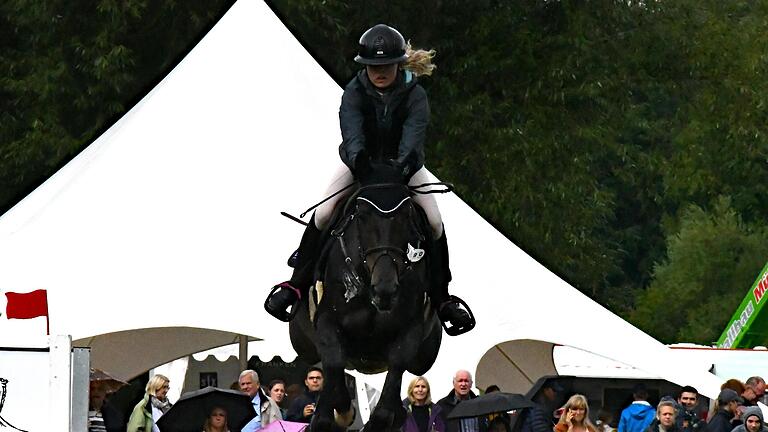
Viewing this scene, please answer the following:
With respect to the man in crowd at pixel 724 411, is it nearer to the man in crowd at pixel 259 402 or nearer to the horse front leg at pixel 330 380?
the man in crowd at pixel 259 402

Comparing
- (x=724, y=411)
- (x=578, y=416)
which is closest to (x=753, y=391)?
(x=724, y=411)

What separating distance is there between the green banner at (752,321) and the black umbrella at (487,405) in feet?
42.1

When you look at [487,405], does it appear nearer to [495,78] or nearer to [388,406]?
[388,406]

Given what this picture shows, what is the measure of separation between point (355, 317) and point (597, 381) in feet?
46.0

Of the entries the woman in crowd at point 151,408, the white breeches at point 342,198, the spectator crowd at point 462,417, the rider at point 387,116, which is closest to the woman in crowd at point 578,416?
the spectator crowd at point 462,417

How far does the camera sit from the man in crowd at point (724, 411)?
592 inches

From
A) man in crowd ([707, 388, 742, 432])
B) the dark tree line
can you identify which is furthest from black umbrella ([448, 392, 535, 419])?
the dark tree line

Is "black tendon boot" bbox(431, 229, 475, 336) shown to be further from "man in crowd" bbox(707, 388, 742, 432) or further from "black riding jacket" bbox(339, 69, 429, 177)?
"man in crowd" bbox(707, 388, 742, 432)

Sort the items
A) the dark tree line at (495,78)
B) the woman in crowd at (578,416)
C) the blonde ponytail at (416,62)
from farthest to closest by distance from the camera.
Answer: the dark tree line at (495,78)
the woman in crowd at (578,416)
the blonde ponytail at (416,62)

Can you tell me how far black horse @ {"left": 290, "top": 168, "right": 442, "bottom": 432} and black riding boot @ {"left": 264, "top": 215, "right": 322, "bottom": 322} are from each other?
297 millimetres

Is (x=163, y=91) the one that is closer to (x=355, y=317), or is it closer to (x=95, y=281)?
(x=95, y=281)

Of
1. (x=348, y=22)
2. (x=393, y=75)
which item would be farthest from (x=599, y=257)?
(x=393, y=75)

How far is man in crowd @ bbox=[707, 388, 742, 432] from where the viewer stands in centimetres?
1505

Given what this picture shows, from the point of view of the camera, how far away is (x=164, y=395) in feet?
48.8
